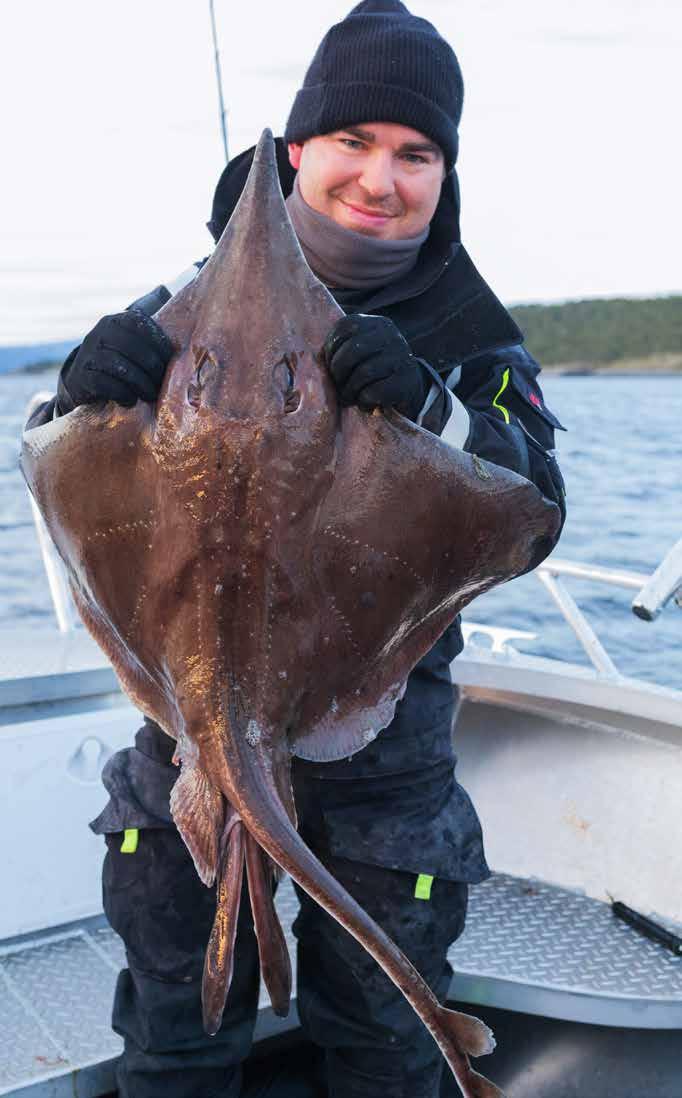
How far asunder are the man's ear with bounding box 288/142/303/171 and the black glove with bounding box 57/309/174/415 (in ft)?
3.38

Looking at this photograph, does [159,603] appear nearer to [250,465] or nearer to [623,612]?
[250,465]

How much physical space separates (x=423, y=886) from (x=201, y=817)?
32.7 inches

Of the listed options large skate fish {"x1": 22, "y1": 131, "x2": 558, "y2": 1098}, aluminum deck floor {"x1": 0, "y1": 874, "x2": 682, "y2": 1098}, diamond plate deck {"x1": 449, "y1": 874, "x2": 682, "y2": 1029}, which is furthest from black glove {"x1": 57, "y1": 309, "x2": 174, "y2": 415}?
diamond plate deck {"x1": 449, "y1": 874, "x2": 682, "y2": 1029}

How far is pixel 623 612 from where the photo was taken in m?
14.1

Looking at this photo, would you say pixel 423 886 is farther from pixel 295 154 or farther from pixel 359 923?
pixel 295 154

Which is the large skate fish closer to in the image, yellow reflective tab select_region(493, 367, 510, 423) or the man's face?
yellow reflective tab select_region(493, 367, 510, 423)

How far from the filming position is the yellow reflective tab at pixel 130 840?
2641 mm

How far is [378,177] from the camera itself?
256 cm

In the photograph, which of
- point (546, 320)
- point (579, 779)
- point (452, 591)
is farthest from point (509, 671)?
point (546, 320)

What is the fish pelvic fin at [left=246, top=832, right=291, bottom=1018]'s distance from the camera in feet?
6.23

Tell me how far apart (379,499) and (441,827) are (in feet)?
Answer: 3.19

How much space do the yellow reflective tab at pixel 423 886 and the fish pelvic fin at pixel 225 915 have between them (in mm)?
743

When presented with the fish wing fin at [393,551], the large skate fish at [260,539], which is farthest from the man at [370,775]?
the large skate fish at [260,539]

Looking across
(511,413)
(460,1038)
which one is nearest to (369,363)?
(511,413)
